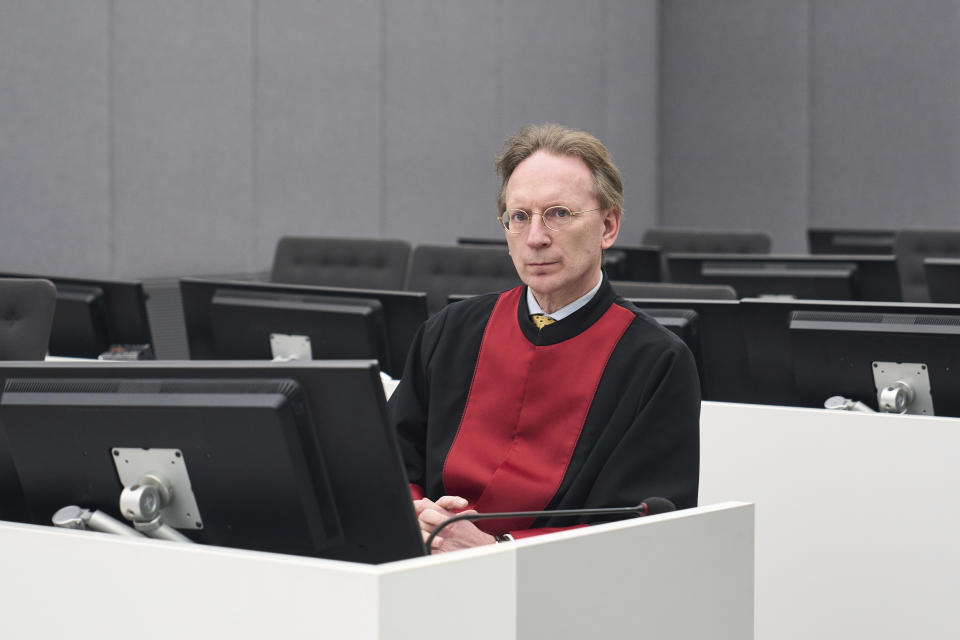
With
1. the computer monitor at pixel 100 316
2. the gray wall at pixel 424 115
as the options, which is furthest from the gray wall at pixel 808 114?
the computer monitor at pixel 100 316

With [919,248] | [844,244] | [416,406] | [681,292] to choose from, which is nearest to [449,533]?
[416,406]

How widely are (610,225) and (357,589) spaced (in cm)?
97

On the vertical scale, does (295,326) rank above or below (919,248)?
below

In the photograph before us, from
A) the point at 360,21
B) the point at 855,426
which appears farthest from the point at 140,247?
the point at 855,426

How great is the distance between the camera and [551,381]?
6.55 ft

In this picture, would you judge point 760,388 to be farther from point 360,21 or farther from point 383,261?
point 360,21

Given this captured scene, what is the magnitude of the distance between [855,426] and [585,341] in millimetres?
787

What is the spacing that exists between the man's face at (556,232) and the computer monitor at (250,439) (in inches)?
28.6

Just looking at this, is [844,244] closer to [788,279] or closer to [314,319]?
[788,279]

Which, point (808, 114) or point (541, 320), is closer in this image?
point (541, 320)

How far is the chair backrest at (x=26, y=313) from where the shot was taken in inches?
108

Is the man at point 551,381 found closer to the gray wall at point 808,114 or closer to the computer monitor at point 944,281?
the computer monitor at point 944,281

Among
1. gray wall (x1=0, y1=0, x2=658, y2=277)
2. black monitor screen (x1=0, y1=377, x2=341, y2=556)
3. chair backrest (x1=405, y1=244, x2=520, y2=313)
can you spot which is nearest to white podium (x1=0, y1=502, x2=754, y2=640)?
black monitor screen (x1=0, y1=377, x2=341, y2=556)

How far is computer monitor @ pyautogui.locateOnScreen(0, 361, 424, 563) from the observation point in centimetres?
132
